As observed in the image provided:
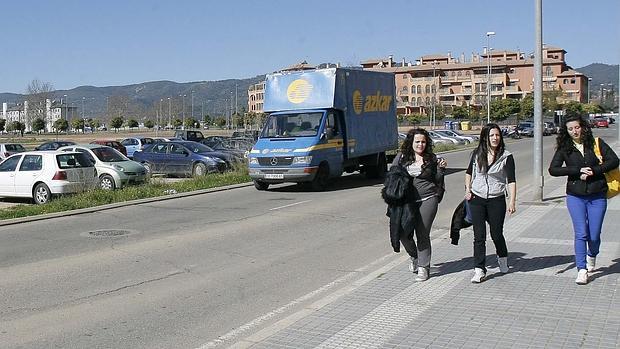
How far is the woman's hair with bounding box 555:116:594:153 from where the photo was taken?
23.2 ft

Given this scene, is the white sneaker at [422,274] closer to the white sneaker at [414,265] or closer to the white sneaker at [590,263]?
the white sneaker at [414,265]

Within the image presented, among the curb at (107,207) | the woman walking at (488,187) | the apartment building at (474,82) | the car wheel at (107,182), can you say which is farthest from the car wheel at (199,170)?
the apartment building at (474,82)

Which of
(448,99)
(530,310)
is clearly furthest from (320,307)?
(448,99)

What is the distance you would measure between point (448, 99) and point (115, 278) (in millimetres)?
127744

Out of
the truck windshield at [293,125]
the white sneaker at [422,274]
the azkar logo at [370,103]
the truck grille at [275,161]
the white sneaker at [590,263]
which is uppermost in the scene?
the azkar logo at [370,103]

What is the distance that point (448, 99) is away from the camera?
132 m

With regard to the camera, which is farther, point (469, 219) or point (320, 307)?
point (469, 219)

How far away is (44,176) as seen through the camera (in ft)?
57.9

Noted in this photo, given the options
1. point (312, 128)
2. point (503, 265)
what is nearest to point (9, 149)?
point (312, 128)

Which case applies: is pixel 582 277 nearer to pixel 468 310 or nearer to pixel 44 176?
pixel 468 310

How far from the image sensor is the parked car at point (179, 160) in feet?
85.1

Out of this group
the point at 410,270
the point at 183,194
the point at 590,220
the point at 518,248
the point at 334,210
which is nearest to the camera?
the point at 590,220

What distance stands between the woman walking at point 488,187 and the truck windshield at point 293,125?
12.1 metres

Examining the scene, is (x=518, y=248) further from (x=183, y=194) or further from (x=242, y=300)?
(x=183, y=194)
